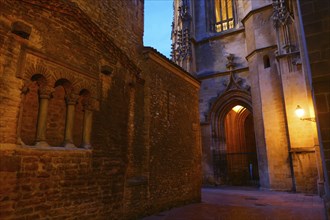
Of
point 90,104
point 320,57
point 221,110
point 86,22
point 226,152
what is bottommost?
point 226,152

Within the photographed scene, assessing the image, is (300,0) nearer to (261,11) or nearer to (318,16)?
(318,16)

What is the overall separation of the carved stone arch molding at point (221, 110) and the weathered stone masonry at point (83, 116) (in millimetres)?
8314

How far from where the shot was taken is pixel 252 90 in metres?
15.2

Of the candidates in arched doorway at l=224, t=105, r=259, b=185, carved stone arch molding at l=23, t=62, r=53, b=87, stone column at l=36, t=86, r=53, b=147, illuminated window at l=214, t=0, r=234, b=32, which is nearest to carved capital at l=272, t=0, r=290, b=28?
illuminated window at l=214, t=0, r=234, b=32

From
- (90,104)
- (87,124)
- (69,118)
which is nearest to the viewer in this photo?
(69,118)

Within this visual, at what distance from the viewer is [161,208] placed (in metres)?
7.52

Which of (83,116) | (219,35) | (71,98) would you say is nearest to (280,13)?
(219,35)

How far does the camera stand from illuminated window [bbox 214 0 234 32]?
19.1 m

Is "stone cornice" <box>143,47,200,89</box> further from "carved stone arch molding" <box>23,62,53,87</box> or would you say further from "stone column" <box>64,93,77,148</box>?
"carved stone arch molding" <box>23,62,53,87</box>

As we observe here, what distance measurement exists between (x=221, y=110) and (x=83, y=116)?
41.5 feet

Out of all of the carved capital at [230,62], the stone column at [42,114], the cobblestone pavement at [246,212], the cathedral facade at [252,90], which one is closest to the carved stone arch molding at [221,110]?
the cathedral facade at [252,90]

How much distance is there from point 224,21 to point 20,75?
1781 cm

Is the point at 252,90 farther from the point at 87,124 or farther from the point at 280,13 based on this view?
the point at 87,124

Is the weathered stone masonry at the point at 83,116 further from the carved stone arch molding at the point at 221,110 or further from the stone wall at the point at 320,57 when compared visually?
the carved stone arch molding at the point at 221,110
